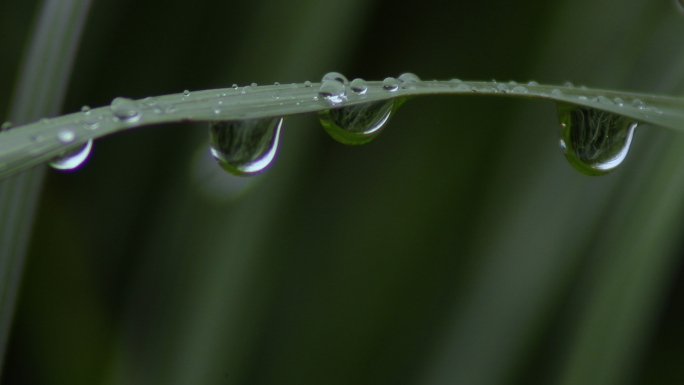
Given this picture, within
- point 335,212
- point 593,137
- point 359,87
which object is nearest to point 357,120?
point 359,87

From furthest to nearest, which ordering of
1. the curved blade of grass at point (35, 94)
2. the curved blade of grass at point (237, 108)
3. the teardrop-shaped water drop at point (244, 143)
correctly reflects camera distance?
the curved blade of grass at point (35, 94) → the teardrop-shaped water drop at point (244, 143) → the curved blade of grass at point (237, 108)

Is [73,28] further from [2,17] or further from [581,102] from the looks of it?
[581,102]

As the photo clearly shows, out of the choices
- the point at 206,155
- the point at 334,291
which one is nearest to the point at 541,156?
the point at 334,291

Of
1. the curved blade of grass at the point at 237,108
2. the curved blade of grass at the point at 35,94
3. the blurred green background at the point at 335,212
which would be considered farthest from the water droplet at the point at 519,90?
the curved blade of grass at the point at 35,94

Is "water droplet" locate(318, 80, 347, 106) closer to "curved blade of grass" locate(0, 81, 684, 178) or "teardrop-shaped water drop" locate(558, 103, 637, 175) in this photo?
"curved blade of grass" locate(0, 81, 684, 178)

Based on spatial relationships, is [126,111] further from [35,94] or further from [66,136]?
[35,94]

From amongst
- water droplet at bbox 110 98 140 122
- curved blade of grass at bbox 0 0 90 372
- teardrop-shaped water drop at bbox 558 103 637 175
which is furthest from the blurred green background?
water droplet at bbox 110 98 140 122

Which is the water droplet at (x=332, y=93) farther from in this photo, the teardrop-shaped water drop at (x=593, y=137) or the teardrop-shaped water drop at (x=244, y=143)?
the teardrop-shaped water drop at (x=593, y=137)

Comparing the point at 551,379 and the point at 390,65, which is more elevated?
the point at 390,65
